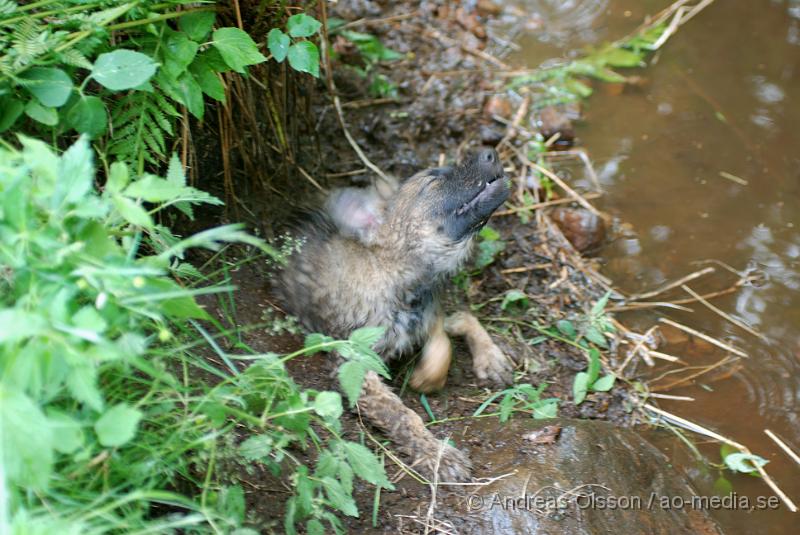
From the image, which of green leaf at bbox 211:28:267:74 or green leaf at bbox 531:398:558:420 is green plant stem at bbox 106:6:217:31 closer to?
green leaf at bbox 211:28:267:74

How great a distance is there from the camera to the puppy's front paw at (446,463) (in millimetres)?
2973

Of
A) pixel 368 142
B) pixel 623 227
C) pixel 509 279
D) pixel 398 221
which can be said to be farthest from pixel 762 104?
pixel 398 221

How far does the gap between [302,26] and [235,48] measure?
0.35 m

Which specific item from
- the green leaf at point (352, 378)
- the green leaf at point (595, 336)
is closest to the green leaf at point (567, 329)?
the green leaf at point (595, 336)

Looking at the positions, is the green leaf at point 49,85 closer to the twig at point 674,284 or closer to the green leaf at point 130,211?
the green leaf at point 130,211

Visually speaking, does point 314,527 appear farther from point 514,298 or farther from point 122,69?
point 514,298

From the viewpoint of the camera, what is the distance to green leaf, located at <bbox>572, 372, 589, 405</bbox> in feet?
12.1

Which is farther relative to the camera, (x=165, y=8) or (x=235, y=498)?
(x=165, y=8)

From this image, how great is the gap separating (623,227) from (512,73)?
1.46 metres

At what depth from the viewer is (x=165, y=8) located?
9.57 ft

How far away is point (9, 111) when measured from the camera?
259cm

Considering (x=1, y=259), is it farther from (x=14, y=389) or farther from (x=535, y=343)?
(x=535, y=343)

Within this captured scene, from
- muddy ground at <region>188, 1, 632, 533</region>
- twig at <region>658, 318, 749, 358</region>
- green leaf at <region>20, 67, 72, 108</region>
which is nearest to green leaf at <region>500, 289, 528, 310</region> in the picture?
muddy ground at <region>188, 1, 632, 533</region>

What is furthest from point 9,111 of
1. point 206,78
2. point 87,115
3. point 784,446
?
point 784,446
